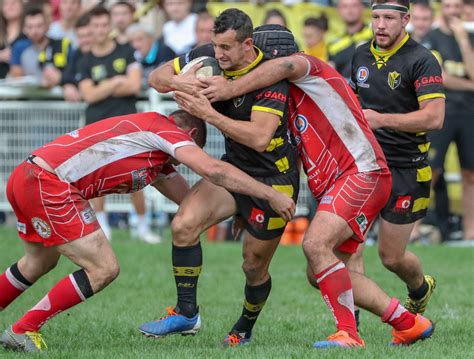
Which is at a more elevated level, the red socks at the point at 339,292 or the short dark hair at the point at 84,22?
the red socks at the point at 339,292

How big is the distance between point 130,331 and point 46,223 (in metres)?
1.41

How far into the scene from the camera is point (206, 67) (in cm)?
748

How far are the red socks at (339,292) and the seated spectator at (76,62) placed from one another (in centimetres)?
776

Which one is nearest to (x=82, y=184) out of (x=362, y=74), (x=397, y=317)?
(x=397, y=317)

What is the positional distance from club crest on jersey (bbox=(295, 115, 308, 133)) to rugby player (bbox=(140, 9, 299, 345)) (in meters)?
0.08

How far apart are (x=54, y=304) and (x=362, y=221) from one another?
2085 mm

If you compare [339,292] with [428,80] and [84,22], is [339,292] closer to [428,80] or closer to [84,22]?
[428,80]

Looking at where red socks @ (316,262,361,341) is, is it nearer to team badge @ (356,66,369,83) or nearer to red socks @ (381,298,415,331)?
red socks @ (381,298,415,331)

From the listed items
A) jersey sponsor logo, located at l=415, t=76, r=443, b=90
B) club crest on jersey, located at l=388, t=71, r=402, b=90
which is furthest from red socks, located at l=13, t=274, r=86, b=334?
jersey sponsor logo, located at l=415, t=76, r=443, b=90

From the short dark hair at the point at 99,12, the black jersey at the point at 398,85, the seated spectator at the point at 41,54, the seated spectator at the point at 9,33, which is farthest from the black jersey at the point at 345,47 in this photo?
the black jersey at the point at 398,85

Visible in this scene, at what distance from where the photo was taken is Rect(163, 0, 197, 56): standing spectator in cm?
1545

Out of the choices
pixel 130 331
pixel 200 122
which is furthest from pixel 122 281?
pixel 200 122

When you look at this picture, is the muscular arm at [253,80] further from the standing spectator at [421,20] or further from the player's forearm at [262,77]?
the standing spectator at [421,20]

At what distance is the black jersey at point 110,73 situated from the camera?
1402 cm
